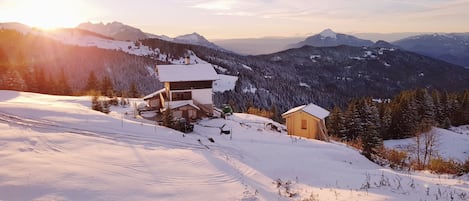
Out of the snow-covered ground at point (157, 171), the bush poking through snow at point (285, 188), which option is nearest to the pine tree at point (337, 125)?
the snow-covered ground at point (157, 171)

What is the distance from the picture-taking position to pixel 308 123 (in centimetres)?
3428

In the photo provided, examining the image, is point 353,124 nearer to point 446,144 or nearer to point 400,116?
point 400,116

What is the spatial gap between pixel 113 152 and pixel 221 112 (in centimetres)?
2348

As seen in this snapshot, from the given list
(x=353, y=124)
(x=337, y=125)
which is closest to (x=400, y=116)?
(x=353, y=124)

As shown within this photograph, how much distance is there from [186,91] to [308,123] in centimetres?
1283

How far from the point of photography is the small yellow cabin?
111 ft

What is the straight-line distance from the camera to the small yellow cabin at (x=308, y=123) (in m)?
33.7

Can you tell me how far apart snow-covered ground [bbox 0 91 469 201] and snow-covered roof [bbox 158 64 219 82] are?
14.5m

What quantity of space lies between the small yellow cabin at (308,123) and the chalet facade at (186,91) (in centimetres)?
859

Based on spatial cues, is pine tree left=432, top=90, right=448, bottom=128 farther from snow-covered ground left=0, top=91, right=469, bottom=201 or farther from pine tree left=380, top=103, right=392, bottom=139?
snow-covered ground left=0, top=91, right=469, bottom=201

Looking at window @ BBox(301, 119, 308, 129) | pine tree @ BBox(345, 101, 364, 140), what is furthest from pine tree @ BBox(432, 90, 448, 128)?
window @ BBox(301, 119, 308, 129)

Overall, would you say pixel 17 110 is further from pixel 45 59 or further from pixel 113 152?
pixel 45 59

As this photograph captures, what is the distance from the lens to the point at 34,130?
14688 mm

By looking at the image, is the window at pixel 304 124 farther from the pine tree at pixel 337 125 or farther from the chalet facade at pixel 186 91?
the pine tree at pixel 337 125
